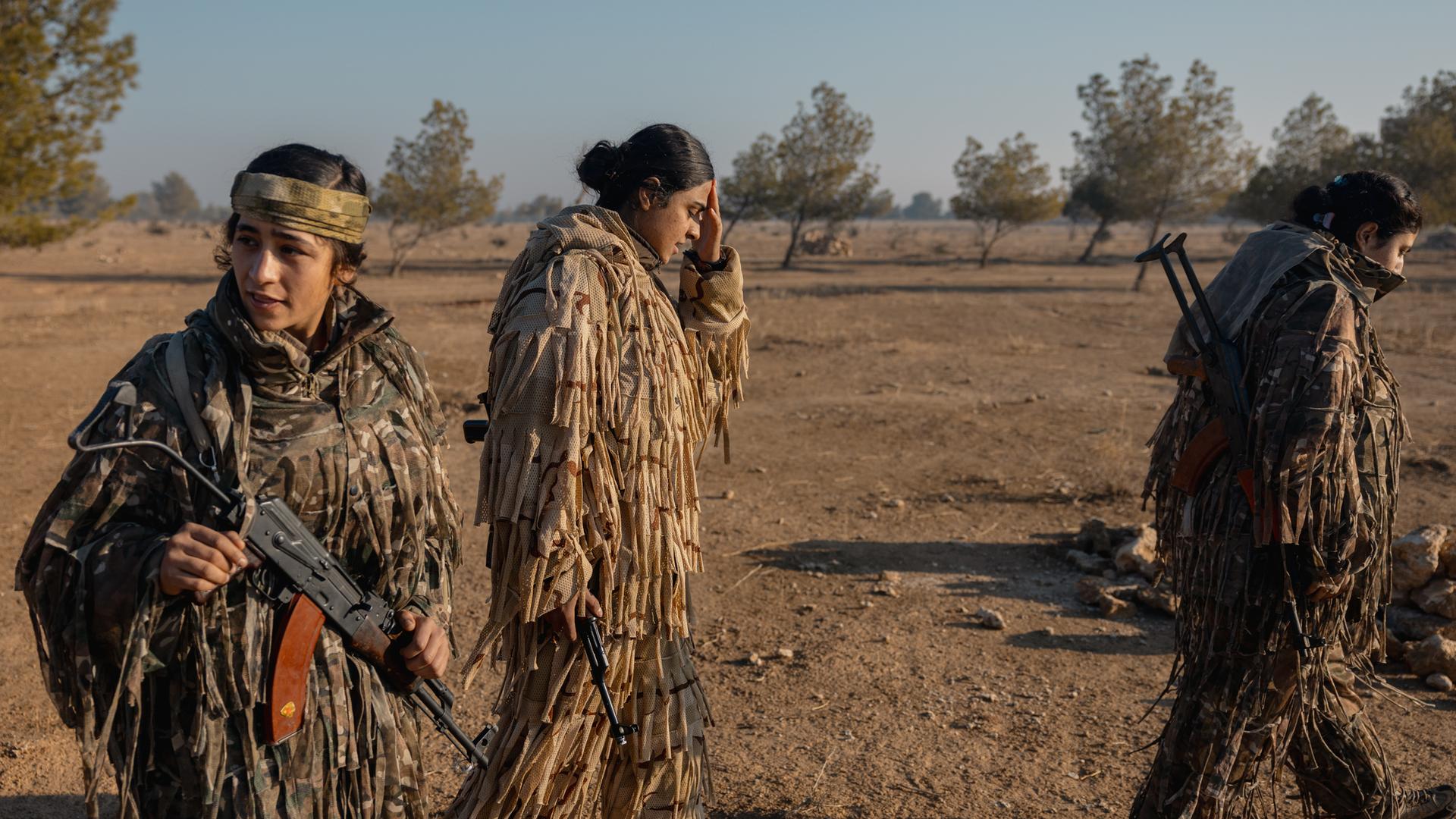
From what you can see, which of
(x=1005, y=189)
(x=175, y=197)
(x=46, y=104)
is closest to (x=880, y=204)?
(x=1005, y=189)

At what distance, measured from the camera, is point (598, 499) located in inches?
95.6

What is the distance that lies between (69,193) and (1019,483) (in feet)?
34.4

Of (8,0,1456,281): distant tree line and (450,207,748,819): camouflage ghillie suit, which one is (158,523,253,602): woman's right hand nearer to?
(450,207,748,819): camouflage ghillie suit

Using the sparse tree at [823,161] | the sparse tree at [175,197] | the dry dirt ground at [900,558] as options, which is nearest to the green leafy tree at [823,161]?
the sparse tree at [823,161]

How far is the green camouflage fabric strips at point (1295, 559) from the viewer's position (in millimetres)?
2871

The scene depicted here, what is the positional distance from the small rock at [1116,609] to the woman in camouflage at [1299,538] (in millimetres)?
2024

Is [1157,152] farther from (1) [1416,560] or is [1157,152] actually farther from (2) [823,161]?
(1) [1416,560]

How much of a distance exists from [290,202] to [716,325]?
1217 millimetres

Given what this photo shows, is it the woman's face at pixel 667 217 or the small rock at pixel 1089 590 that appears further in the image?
the small rock at pixel 1089 590

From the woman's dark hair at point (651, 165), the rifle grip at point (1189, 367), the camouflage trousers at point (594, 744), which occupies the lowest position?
the camouflage trousers at point (594, 744)

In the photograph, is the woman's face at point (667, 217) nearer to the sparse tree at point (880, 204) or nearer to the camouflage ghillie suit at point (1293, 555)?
the camouflage ghillie suit at point (1293, 555)

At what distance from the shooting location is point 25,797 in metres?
3.51

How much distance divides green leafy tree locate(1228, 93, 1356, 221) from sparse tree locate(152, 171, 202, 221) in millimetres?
107350

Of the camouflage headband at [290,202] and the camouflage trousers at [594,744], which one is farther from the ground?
the camouflage headband at [290,202]
